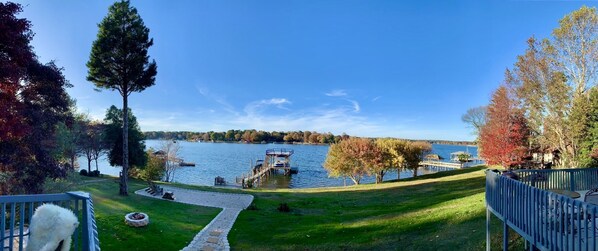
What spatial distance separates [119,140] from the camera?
84.2 ft

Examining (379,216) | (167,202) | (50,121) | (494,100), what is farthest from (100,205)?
(494,100)

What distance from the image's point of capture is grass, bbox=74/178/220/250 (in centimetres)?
957

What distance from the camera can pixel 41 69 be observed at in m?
10.4

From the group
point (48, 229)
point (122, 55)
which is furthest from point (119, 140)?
point (48, 229)

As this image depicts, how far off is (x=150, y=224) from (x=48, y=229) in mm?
9288

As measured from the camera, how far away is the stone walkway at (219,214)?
33.6 ft

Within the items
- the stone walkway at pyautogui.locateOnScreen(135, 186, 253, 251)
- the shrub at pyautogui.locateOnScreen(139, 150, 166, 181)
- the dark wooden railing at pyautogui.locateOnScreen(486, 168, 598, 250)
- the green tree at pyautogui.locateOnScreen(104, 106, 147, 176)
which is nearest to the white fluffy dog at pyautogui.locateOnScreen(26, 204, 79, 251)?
the dark wooden railing at pyautogui.locateOnScreen(486, 168, 598, 250)

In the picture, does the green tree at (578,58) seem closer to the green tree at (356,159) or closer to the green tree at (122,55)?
the green tree at (356,159)

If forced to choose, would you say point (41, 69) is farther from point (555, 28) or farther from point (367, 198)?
point (555, 28)

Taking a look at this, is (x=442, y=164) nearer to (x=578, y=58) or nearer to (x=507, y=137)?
(x=507, y=137)

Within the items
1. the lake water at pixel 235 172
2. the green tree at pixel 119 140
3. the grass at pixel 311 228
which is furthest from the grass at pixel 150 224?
the lake water at pixel 235 172

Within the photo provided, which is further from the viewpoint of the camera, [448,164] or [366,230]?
[448,164]

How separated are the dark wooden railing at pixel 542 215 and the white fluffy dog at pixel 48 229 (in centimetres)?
573

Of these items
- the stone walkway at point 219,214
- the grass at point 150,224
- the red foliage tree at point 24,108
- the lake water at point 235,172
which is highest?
the red foliage tree at point 24,108
